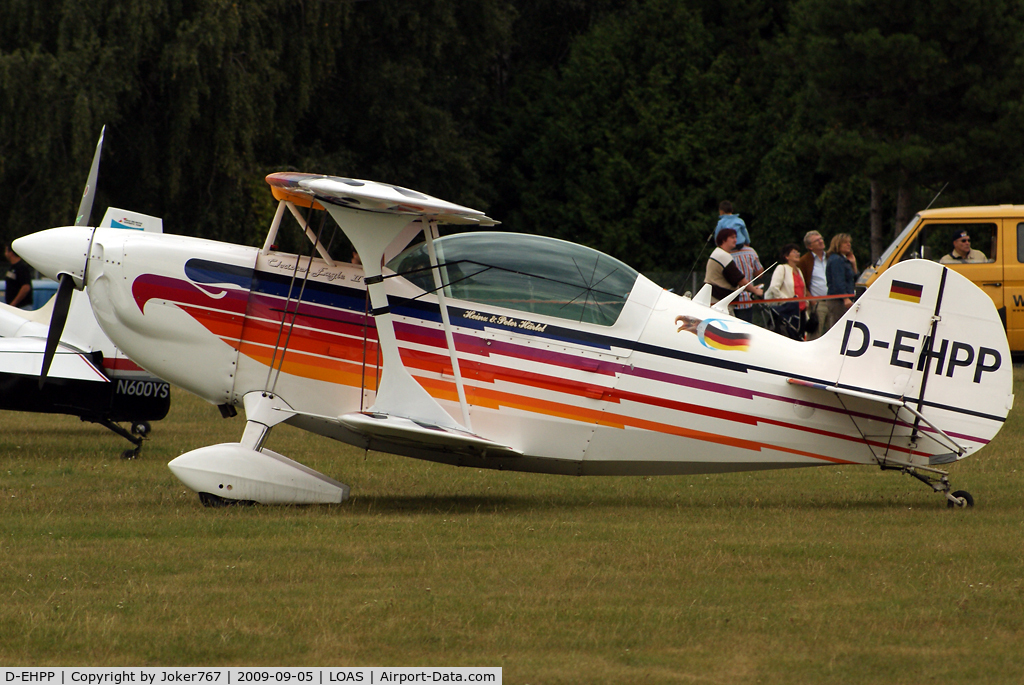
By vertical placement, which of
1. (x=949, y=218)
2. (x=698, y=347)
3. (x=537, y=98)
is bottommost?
(x=698, y=347)

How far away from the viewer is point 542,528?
8.05 meters

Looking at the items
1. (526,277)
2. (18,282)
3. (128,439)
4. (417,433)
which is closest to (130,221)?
(128,439)

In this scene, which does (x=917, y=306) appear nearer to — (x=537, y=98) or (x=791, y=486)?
(x=791, y=486)

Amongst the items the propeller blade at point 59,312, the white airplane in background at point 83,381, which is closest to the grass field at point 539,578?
the propeller blade at point 59,312

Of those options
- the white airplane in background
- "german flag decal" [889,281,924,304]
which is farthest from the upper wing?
the white airplane in background

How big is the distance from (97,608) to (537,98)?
44.1m

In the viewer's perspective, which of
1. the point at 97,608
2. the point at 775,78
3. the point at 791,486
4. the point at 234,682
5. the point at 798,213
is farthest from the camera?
the point at 775,78

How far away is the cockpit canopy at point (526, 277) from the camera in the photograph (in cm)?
884

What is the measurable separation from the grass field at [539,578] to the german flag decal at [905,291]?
61.1 inches

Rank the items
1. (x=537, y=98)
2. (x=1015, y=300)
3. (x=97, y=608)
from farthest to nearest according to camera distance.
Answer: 1. (x=537, y=98)
2. (x=1015, y=300)
3. (x=97, y=608)

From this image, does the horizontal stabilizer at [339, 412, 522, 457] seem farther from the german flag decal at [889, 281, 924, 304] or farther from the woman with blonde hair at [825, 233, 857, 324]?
the woman with blonde hair at [825, 233, 857, 324]

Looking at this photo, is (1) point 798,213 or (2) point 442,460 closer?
(2) point 442,460

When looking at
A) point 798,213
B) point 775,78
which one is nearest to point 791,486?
point 798,213

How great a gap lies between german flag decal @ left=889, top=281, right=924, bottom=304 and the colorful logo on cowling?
112 cm
